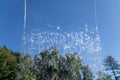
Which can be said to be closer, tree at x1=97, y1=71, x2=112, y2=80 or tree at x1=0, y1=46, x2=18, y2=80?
tree at x1=0, y1=46, x2=18, y2=80

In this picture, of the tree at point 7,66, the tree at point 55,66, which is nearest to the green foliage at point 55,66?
the tree at point 55,66

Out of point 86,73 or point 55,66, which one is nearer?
point 55,66

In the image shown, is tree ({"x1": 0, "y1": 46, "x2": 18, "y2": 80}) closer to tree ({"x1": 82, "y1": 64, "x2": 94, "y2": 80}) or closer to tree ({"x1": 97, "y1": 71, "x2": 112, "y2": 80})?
tree ({"x1": 82, "y1": 64, "x2": 94, "y2": 80})

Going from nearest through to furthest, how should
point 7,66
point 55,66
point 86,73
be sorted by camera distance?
point 55,66 → point 7,66 → point 86,73

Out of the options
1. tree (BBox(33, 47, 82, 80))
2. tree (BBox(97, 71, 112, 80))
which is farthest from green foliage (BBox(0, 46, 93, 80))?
tree (BBox(97, 71, 112, 80))

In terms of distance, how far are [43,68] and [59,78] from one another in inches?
114

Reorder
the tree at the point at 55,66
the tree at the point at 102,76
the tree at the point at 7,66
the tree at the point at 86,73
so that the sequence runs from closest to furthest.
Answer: the tree at the point at 55,66 → the tree at the point at 7,66 → the tree at the point at 86,73 → the tree at the point at 102,76

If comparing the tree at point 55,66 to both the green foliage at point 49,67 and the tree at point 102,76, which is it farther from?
the tree at point 102,76

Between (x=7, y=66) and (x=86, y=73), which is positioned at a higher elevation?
(x=7, y=66)

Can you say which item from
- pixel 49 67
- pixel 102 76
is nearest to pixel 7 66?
pixel 49 67

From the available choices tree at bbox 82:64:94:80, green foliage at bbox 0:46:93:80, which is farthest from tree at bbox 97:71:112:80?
green foliage at bbox 0:46:93:80

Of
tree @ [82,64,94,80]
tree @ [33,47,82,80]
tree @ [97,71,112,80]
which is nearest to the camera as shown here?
tree @ [33,47,82,80]

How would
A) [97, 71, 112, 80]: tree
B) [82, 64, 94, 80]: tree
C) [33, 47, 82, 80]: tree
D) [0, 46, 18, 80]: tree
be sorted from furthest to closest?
[97, 71, 112, 80]: tree, [82, 64, 94, 80]: tree, [0, 46, 18, 80]: tree, [33, 47, 82, 80]: tree

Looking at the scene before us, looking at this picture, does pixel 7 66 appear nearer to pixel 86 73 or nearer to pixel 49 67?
pixel 49 67
